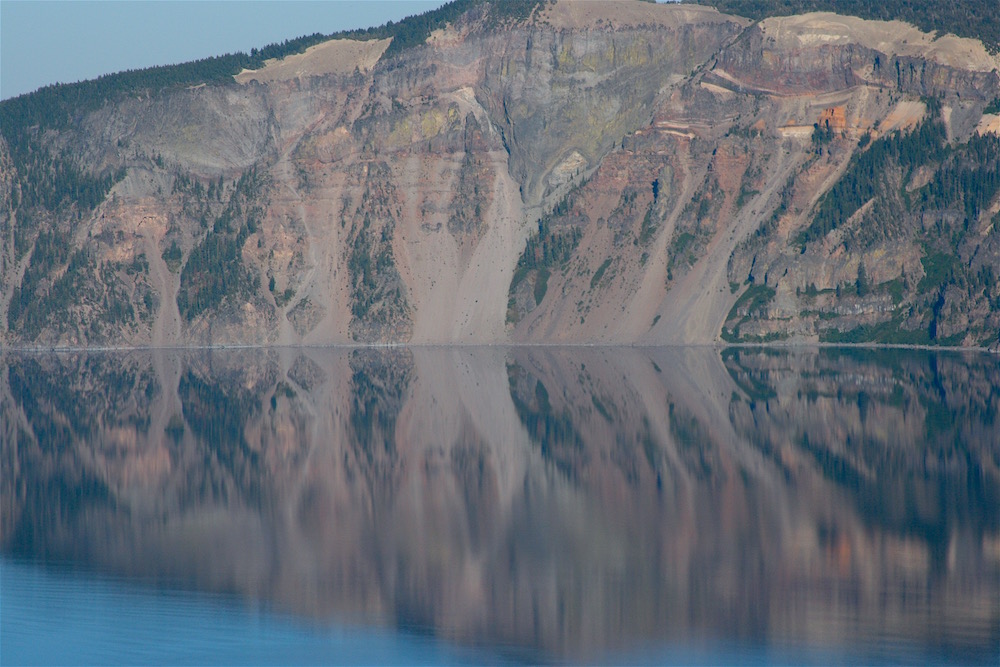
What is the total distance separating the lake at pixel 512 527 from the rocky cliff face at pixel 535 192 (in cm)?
6024

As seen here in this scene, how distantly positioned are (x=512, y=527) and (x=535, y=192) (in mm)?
132809

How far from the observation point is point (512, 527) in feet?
166

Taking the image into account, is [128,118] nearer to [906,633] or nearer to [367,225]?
[367,225]

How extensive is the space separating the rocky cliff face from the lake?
2372 inches

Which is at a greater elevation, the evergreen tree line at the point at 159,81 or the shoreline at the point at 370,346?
the evergreen tree line at the point at 159,81

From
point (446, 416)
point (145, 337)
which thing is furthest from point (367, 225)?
point (446, 416)

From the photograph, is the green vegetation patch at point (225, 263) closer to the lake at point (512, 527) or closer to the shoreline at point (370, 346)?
the shoreline at point (370, 346)

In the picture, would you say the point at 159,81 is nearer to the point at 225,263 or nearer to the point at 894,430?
the point at 225,263

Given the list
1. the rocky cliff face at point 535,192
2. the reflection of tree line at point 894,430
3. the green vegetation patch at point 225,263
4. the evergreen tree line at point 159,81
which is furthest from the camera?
the evergreen tree line at point 159,81

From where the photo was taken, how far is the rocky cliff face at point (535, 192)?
15412cm

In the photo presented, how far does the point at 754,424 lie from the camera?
243 ft

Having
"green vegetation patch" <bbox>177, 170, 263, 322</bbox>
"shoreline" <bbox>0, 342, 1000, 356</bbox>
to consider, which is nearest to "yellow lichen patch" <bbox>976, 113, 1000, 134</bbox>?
"shoreline" <bbox>0, 342, 1000, 356</bbox>

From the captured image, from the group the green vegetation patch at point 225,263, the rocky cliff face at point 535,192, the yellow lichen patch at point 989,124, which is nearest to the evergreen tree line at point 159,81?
the rocky cliff face at point 535,192

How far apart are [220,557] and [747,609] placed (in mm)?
19281
